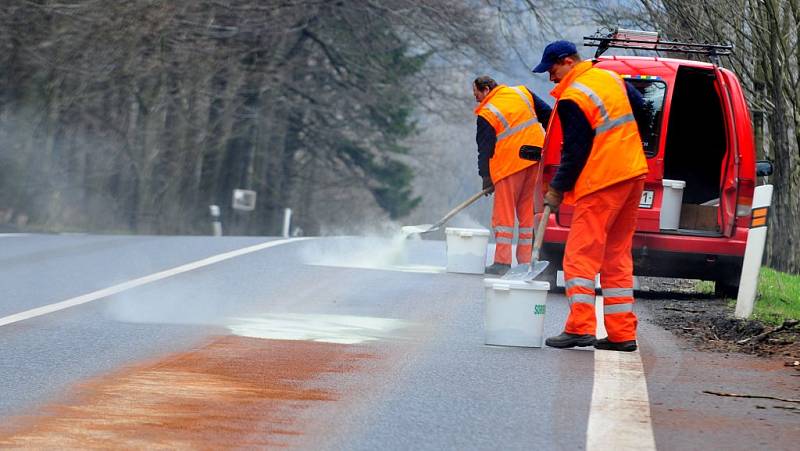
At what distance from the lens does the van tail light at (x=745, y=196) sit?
11.8 meters

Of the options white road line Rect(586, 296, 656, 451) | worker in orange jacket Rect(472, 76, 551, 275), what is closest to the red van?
worker in orange jacket Rect(472, 76, 551, 275)

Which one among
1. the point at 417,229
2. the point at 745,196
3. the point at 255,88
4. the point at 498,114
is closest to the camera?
the point at 745,196

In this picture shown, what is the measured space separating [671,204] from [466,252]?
2196 millimetres

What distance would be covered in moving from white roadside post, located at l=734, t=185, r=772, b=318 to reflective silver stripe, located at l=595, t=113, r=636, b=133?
278 cm

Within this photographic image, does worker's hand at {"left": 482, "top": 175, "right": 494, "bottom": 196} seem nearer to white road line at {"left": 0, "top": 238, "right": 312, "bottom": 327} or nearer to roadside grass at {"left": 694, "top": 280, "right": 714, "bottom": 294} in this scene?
roadside grass at {"left": 694, "top": 280, "right": 714, "bottom": 294}

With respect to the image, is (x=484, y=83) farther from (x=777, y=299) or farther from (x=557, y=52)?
(x=557, y=52)

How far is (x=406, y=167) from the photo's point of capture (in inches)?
1982

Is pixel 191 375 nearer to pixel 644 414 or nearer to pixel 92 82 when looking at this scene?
pixel 644 414

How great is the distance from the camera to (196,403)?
6414 mm

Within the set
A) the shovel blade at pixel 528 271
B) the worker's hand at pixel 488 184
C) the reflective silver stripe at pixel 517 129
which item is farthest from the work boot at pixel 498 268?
the shovel blade at pixel 528 271

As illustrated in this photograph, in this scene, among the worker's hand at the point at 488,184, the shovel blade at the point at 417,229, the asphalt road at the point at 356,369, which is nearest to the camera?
the asphalt road at the point at 356,369

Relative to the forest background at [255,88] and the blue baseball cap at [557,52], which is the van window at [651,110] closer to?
the blue baseball cap at [557,52]

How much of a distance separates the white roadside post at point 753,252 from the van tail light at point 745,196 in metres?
0.34

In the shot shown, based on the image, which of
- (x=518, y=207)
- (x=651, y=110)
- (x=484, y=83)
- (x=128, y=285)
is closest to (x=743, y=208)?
(x=651, y=110)
